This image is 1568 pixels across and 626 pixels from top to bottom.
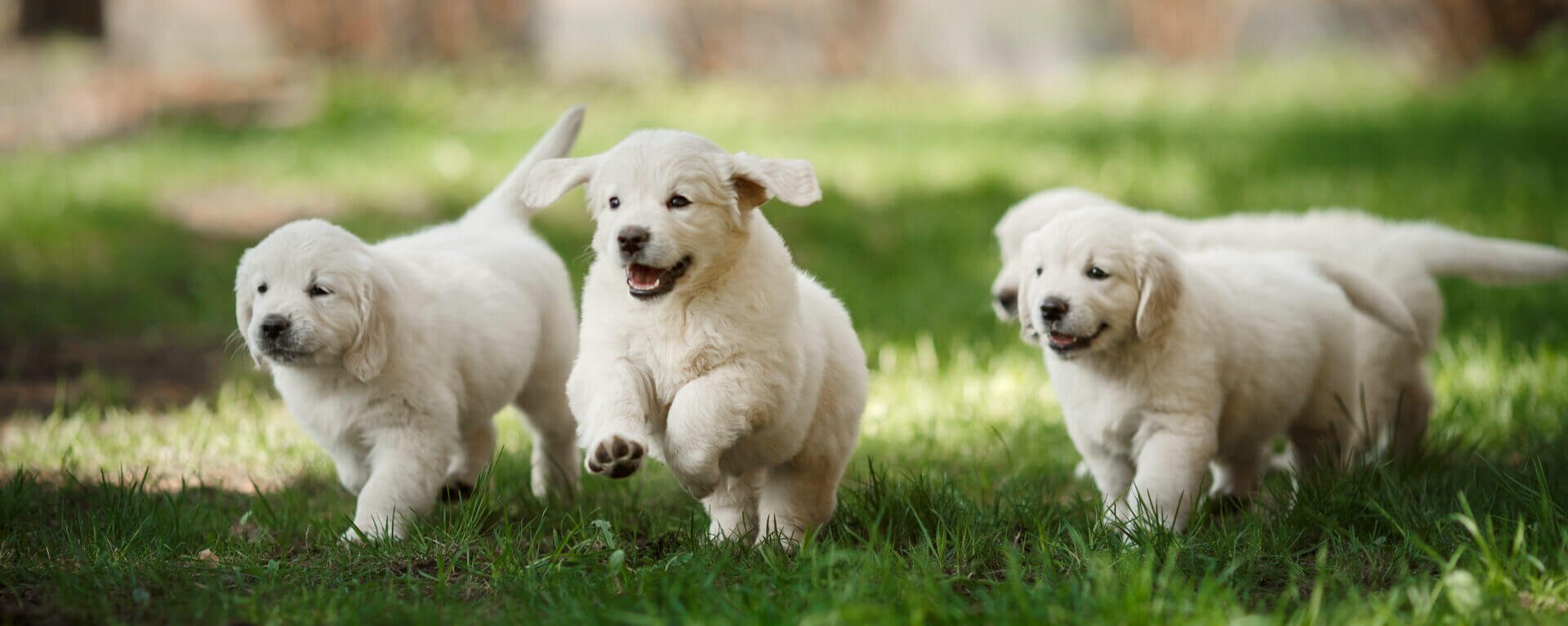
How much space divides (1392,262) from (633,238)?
127 inches

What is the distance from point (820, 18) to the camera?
1491 cm

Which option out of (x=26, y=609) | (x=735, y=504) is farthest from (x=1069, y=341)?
(x=26, y=609)

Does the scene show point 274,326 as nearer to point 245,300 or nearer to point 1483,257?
point 245,300

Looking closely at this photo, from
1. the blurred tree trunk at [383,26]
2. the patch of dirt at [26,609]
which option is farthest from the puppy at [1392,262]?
the blurred tree trunk at [383,26]

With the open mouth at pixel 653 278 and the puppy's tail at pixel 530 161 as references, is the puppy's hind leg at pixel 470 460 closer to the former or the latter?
the puppy's tail at pixel 530 161

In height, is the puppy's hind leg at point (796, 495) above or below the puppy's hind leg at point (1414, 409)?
above

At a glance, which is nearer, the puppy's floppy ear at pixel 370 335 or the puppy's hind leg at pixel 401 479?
the puppy's hind leg at pixel 401 479

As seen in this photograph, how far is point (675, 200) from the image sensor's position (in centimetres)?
347

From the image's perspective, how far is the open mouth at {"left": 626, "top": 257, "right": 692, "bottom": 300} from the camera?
3.46 meters

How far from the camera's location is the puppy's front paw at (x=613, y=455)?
10.5ft

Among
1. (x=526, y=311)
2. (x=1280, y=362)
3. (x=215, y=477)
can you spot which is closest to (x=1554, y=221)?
(x=1280, y=362)

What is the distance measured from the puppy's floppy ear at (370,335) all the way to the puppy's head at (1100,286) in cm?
193

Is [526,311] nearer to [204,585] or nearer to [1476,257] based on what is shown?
[204,585]

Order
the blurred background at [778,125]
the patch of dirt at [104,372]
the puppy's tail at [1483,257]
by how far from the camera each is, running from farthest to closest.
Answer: the blurred background at [778,125] < the patch of dirt at [104,372] < the puppy's tail at [1483,257]
